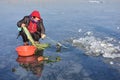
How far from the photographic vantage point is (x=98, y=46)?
422 inches

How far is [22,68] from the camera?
866cm

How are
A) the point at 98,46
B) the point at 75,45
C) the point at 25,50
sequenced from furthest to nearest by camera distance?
the point at 75,45 < the point at 98,46 < the point at 25,50


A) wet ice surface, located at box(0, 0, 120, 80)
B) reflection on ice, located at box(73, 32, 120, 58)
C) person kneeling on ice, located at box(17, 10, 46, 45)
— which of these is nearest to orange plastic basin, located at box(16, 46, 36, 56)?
wet ice surface, located at box(0, 0, 120, 80)

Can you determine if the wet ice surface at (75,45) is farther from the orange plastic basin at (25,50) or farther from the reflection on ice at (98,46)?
the orange plastic basin at (25,50)

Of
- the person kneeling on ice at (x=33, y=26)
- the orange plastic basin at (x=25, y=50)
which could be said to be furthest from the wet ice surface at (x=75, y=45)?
the person kneeling on ice at (x=33, y=26)

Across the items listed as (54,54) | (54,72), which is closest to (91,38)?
(54,54)

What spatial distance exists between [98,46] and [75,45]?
965 millimetres

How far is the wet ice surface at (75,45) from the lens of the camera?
8156 millimetres

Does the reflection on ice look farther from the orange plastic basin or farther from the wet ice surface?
the orange plastic basin

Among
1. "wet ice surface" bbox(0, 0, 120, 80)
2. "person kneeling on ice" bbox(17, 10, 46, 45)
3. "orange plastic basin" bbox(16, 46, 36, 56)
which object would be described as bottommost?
"wet ice surface" bbox(0, 0, 120, 80)

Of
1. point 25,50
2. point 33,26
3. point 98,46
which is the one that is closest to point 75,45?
point 98,46

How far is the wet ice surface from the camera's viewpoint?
26.8 feet

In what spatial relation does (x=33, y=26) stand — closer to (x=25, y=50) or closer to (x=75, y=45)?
(x=25, y=50)

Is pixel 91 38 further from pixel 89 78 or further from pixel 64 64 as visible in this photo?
pixel 89 78
